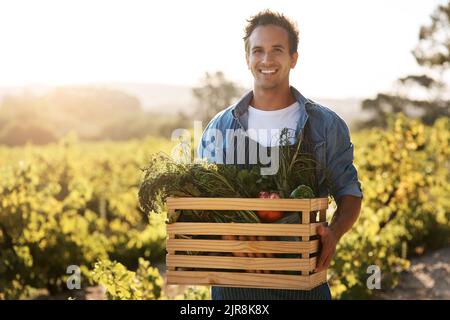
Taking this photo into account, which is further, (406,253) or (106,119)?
(106,119)

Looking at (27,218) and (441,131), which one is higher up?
(441,131)

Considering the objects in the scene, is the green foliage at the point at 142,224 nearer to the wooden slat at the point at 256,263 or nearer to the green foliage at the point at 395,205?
the green foliage at the point at 395,205

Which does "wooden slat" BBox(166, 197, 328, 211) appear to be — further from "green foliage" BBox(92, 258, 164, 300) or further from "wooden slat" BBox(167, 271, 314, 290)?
"green foliage" BBox(92, 258, 164, 300)

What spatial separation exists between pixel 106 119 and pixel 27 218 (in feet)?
151

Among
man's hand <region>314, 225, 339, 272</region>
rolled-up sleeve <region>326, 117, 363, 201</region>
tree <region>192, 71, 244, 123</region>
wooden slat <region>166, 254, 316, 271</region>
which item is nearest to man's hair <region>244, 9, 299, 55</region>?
rolled-up sleeve <region>326, 117, 363, 201</region>

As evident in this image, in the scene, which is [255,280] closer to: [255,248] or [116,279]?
[255,248]

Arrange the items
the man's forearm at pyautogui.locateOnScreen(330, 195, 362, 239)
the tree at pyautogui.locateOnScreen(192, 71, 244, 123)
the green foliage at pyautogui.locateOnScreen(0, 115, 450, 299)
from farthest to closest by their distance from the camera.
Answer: the tree at pyautogui.locateOnScreen(192, 71, 244, 123) < the green foliage at pyautogui.locateOnScreen(0, 115, 450, 299) < the man's forearm at pyautogui.locateOnScreen(330, 195, 362, 239)

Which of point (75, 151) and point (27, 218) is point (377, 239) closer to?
point (27, 218)

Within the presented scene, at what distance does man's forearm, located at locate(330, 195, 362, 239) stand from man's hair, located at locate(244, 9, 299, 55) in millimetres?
610

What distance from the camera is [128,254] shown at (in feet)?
25.7

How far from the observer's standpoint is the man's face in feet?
9.49

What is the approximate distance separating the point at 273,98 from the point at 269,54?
0.22 meters
